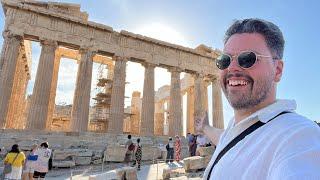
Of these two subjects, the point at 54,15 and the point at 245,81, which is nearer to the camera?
the point at 245,81

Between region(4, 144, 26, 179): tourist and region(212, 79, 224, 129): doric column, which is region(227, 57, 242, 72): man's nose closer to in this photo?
region(4, 144, 26, 179): tourist

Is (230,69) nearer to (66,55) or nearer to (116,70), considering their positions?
(116,70)

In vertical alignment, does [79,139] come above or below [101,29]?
below

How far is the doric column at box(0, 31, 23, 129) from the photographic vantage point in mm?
19672

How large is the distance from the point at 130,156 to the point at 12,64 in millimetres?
10698

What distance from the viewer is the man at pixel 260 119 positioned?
3.30 ft

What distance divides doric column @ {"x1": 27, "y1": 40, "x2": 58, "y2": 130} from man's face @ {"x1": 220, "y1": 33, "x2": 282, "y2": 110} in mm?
20405

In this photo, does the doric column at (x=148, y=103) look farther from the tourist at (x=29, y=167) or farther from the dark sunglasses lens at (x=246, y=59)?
the dark sunglasses lens at (x=246, y=59)

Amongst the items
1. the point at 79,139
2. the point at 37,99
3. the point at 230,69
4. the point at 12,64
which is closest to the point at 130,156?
the point at 79,139

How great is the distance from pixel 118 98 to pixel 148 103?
2382mm

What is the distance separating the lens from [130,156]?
14.9 m

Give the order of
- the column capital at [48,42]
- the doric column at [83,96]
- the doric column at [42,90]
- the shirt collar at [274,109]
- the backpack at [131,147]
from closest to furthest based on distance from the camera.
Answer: the shirt collar at [274,109] → the backpack at [131,147] → the doric column at [42,90] → the doric column at [83,96] → the column capital at [48,42]

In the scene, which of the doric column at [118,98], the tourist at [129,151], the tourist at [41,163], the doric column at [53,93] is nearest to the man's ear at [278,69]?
the tourist at [41,163]

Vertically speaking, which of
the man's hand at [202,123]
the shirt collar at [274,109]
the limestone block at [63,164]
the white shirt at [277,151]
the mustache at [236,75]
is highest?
the mustache at [236,75]
